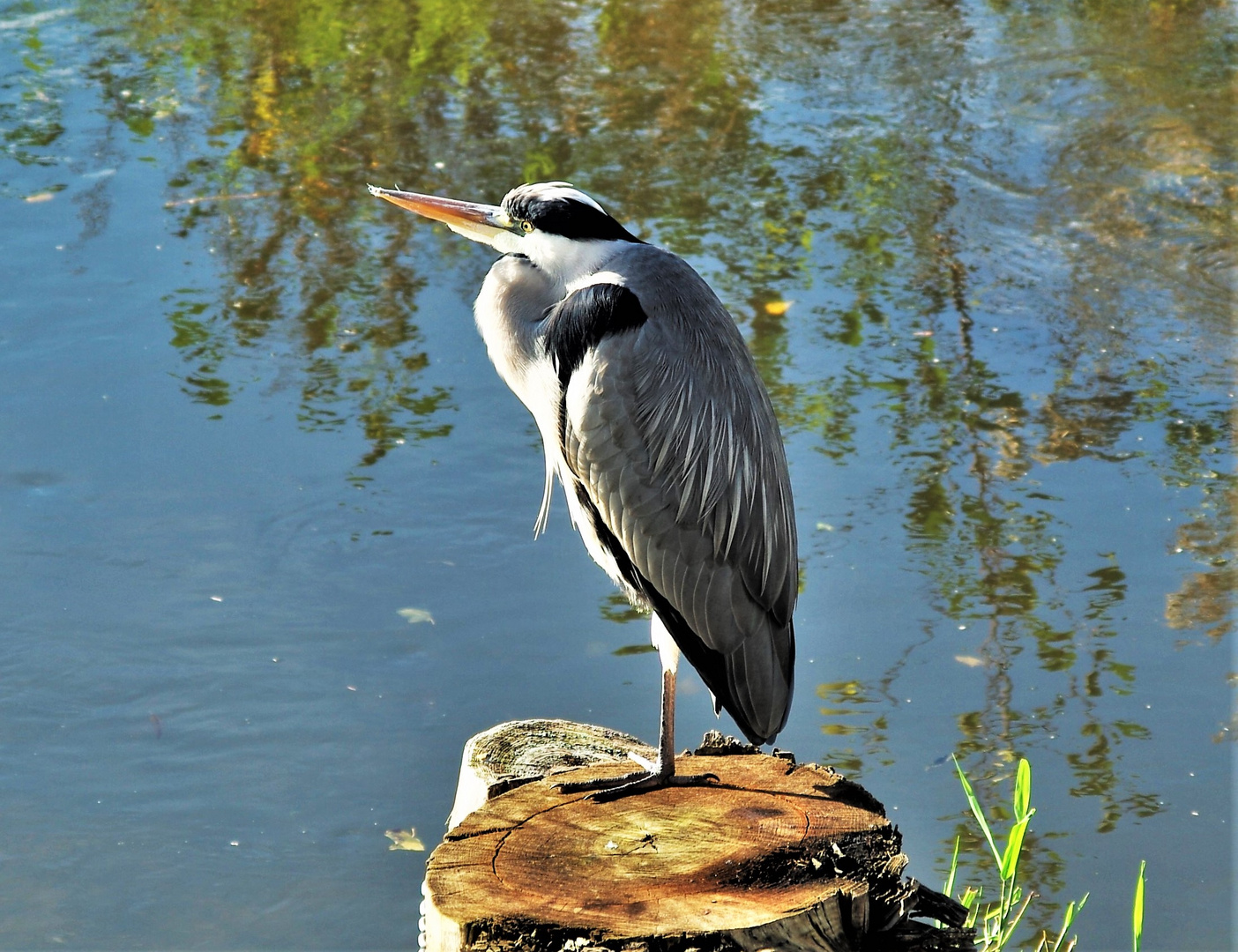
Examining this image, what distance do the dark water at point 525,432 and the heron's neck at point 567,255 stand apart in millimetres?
1640

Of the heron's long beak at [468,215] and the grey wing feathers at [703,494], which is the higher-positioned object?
the heron's long beak at [468,215]

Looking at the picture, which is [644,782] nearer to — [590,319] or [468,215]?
[590,319]

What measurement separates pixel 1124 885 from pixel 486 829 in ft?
6.81

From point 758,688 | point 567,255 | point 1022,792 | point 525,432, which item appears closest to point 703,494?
point 758,688

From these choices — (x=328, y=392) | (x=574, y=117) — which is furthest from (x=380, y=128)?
(x=328, y=392)

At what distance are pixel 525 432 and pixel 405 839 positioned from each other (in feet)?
7.09

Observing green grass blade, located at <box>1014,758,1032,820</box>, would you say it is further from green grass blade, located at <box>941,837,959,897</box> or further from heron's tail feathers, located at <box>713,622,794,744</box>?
heron's tail feathers, located at <box>713,622,794,744</box>

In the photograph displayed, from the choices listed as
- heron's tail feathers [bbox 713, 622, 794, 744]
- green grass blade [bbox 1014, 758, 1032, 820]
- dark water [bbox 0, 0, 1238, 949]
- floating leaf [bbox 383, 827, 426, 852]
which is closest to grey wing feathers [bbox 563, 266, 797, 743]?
heron's tail feathers [bbox 713, 622, 794, 744]

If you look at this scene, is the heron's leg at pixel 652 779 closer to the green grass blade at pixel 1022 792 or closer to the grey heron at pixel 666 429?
the grey heron at pixel 666 429

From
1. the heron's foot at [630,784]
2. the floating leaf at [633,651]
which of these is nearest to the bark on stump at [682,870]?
the heron's foot at [630,784]

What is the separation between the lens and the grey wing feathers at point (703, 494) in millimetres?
3164

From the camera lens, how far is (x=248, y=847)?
13.0ft

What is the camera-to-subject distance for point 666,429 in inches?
126

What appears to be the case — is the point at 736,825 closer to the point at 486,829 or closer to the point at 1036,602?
the point at 486,829
